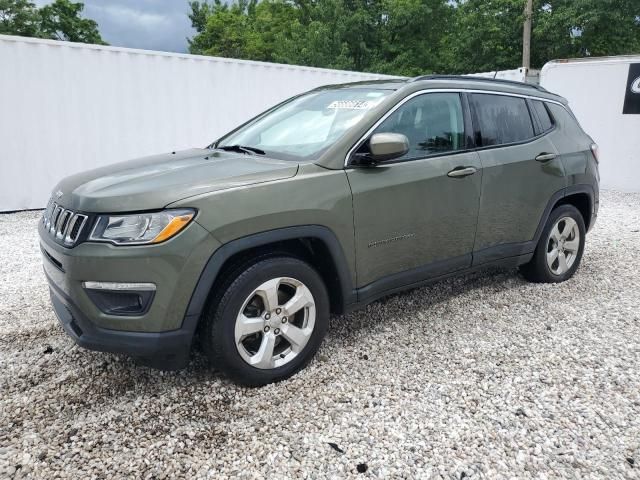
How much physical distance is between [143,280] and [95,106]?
689 centimetres

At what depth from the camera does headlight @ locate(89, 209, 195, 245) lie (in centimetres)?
227

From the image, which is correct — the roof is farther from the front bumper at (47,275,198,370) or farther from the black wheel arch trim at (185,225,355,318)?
the front bumper at (47,275,198,370)

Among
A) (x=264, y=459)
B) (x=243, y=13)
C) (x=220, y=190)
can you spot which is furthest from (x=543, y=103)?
(x=243, y=13)

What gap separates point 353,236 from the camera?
9.34 ft

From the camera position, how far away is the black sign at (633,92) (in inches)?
379

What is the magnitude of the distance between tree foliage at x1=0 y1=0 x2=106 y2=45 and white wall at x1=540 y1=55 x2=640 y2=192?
30.1 m

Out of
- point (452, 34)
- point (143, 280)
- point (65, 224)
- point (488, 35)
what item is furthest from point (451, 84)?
point (452, 34)

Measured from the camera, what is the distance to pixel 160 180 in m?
2.49

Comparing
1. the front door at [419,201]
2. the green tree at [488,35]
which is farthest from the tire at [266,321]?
the green tree at [488,35]

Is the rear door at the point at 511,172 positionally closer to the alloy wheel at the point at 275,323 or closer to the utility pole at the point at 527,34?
the alloy wheel at the point at 275,323

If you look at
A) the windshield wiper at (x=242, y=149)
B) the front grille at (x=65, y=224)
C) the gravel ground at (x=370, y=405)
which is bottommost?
the gravel ground at (x=370, y=405)

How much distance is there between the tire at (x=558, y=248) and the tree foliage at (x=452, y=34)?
19998mm

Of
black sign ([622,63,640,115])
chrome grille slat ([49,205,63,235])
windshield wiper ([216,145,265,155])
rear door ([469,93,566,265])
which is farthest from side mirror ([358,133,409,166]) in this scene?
black sign ([622,63,640,115])

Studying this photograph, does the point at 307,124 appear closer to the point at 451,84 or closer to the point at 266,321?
the point at 451,84
